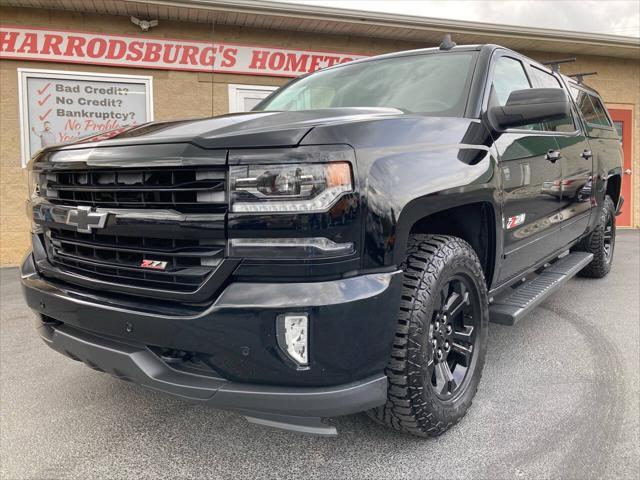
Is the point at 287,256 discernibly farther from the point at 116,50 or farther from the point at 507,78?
the point at 116,50

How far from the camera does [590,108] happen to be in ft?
16.4

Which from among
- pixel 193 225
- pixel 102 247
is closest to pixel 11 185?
pixel 102 247

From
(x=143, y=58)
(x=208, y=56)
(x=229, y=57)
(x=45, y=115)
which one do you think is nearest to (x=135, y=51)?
(x=143, y=58)

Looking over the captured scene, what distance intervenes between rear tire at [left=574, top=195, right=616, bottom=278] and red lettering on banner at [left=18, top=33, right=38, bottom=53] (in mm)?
7404

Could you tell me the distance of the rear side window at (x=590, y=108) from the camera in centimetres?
461

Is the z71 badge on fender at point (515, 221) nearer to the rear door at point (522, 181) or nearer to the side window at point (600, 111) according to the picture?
the rear door at point (522, 181)

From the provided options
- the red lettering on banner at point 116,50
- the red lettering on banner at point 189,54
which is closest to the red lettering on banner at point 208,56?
the red lettering on banner at point 189,54

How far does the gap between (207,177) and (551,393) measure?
2.26 m

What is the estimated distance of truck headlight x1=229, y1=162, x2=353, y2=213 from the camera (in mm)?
1687

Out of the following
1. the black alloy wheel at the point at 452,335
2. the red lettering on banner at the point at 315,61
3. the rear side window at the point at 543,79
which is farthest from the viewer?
the red lettering on banner at the point at 315,61

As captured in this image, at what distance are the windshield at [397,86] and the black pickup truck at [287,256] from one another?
5cm

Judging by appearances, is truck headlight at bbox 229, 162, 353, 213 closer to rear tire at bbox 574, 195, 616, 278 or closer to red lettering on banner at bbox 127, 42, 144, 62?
rear tire at bbox 574, 195, 616, 278

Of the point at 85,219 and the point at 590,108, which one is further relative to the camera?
the point at 590,108

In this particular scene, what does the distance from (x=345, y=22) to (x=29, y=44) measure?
4.52 meters
